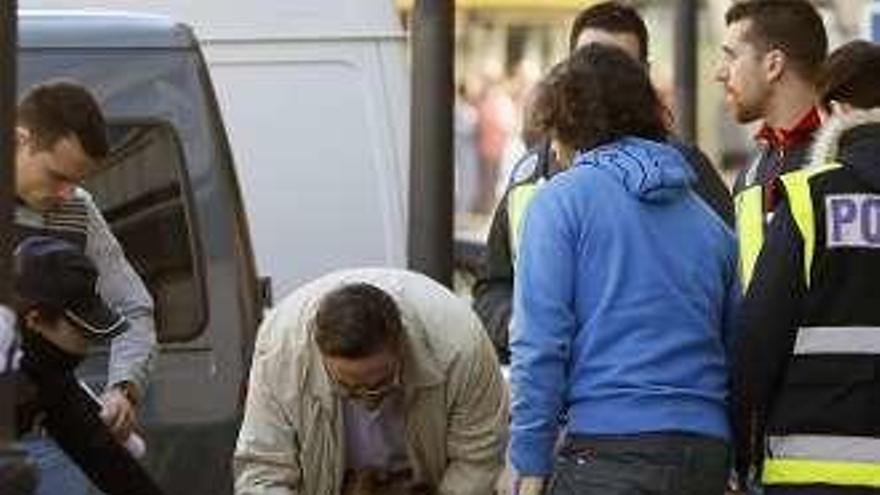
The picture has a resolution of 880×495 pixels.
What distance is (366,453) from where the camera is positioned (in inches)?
221

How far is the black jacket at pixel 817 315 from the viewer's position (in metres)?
4.90

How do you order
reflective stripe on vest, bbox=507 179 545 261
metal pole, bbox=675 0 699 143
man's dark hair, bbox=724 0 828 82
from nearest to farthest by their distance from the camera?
man's dark hair, bbox=724 0 828 82, reflective stripe on vest, bbox=507 179 545 261, metal pole, bbox=675 0 699 143

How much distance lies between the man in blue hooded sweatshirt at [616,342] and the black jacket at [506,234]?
970mm

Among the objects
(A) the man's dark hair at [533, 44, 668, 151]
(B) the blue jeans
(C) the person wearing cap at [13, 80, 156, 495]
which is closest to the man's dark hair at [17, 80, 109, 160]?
(C) the person wearing cap at [13, 80, 156, 495]

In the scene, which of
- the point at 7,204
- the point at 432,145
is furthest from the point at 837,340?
the point at 432,145

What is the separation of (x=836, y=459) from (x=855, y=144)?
2.06 feet

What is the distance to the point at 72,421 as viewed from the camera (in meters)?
5.08

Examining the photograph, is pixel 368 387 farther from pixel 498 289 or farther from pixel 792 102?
pixel 792 102

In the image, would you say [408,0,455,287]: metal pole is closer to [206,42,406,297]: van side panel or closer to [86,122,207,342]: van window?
[206,42,406,297]: van side panel

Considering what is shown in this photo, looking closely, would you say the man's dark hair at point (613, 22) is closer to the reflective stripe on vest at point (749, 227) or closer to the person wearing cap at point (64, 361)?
the reflective stripe on vest at point (749, 227)

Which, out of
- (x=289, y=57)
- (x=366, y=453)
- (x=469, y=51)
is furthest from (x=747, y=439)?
(x=469, y=51)

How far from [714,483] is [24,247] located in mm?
1485

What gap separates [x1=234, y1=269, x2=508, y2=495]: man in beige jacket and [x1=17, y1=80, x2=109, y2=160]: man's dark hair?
58cm

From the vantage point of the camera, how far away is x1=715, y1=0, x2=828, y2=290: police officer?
5.68 meters
